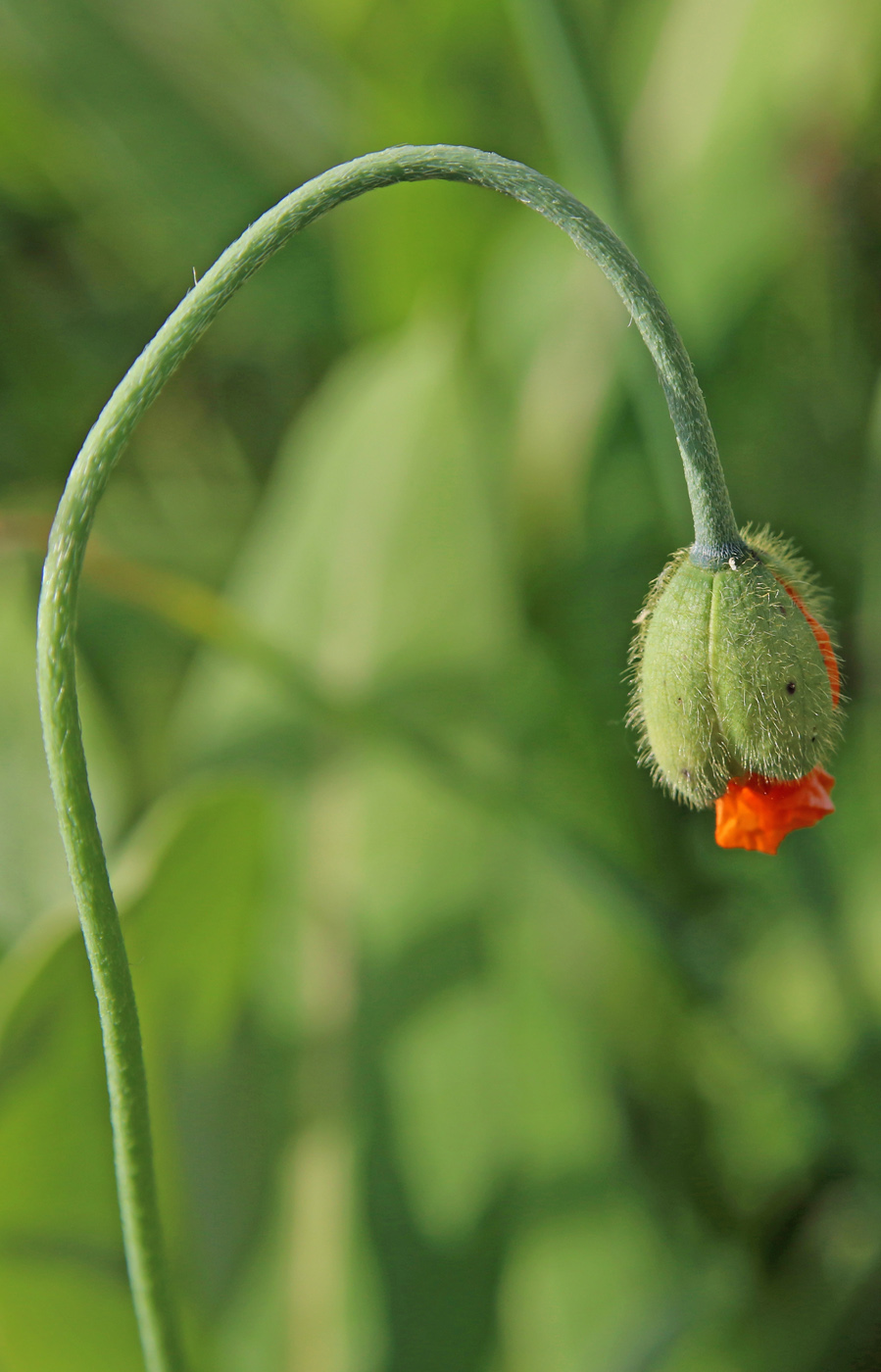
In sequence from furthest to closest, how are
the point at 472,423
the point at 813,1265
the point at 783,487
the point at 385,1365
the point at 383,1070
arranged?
1. the point at 783,487
2. the point at 472,423
3. the point at 813,1265
4. the point at 383,1070
5. the point at 385,1365

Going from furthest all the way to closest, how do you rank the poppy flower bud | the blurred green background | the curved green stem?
1. the blurred green background
2. the poppy flower bud
3. the curved green stem

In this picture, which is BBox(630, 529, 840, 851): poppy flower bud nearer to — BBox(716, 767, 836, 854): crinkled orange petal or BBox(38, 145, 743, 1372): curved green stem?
BBox(716, 767, 836, 854): crinkled orange petal

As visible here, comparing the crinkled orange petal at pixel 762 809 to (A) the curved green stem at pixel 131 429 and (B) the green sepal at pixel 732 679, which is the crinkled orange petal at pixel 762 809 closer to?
(B) the green sepal at pixel 732 679

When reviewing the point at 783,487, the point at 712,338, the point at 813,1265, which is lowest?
the point at 813,1265

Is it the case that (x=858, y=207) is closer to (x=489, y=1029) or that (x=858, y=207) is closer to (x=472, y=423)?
(x=472, y=423)

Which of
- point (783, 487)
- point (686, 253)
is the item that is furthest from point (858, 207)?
point (783, 487)

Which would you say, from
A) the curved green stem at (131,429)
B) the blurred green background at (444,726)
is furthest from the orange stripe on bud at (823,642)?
the blurred green background at (444,726)

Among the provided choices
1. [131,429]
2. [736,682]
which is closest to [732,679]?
[736,682]

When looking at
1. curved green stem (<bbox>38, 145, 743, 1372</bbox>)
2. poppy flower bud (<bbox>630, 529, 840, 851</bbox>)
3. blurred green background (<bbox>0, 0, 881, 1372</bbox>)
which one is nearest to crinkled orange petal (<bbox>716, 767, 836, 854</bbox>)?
poppy flower bud (<bbox>630, 529, 840, 851</bbox>)
